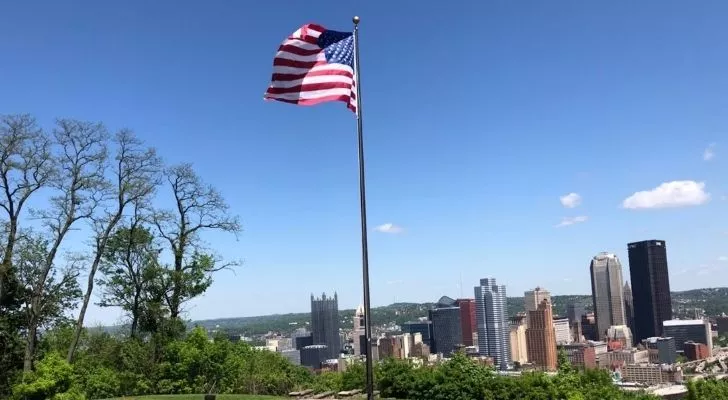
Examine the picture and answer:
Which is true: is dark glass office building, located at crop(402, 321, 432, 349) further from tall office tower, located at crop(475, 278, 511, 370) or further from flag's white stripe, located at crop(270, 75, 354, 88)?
flag's white stripe, located at crop(270, 75, 354, 88)

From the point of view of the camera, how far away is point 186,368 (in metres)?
17.4

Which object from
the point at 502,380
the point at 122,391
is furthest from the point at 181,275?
the point at 502,380

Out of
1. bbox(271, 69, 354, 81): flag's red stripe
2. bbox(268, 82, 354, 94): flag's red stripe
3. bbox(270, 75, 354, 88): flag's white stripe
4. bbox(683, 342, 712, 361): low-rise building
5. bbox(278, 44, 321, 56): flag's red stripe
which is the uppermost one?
bbox(278, 44, 321, 56): flag's red stripe

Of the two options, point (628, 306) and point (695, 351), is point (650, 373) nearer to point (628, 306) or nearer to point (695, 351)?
point (695, 351)

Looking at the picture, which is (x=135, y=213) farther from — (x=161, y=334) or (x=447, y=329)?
(x=447, y=329)

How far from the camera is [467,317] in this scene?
165 m

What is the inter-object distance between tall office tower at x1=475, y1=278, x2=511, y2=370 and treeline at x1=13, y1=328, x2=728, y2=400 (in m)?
128

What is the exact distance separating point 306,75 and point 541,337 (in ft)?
471

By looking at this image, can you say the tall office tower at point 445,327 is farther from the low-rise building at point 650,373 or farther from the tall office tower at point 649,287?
the low-rise building at point 650,373

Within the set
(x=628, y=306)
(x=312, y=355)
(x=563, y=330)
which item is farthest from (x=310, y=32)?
(x=628, y=306)

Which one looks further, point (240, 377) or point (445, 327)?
point (445, 327)

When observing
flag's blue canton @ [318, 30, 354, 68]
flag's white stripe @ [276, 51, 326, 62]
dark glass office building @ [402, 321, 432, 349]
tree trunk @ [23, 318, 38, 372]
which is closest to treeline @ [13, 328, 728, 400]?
tree trunk @ [23, 318, 38, 372]

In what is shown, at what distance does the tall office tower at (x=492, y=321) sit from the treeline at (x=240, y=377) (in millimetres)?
127632

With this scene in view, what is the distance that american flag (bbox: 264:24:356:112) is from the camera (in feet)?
23.4
